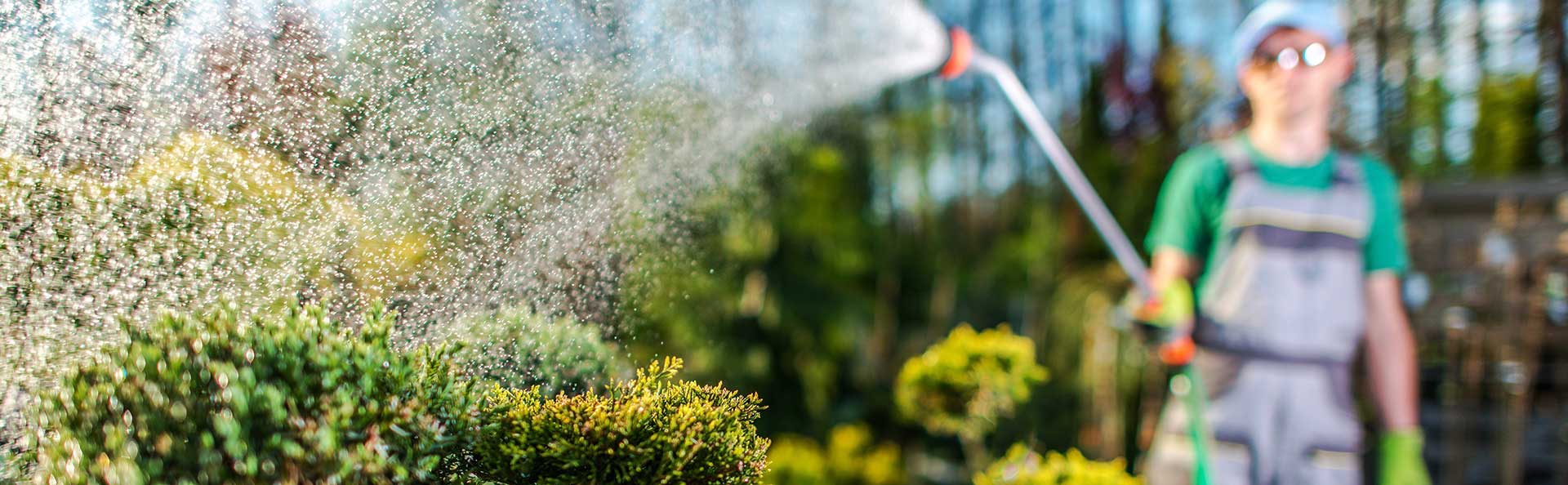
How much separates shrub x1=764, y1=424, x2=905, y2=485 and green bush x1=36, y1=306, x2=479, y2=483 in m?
1.52

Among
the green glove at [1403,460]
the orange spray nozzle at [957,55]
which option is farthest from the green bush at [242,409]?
the green glove at [1403,460]

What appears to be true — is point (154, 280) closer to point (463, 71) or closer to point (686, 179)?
point (463, 71)

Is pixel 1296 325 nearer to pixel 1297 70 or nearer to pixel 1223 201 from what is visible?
pixel 1223 201

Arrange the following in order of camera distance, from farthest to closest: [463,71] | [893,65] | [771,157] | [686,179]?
[771,157], [893,65], [686,179], [463,71]

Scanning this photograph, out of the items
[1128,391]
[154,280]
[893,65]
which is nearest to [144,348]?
[154,280]

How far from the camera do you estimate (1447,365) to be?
2500 millimetres

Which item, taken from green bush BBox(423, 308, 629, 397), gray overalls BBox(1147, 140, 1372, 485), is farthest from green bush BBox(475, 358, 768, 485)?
gray overalls BBox(1147, 140, 1372, 485)

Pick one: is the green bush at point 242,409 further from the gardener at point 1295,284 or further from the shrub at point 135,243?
the gardener at point 1295,284

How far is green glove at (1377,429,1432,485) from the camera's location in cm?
180

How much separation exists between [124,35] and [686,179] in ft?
2.42

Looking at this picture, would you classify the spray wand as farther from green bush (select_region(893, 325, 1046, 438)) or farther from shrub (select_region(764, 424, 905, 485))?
shrub (select_region(764, 424, 905, 485))

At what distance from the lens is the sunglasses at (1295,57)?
179 centimetres

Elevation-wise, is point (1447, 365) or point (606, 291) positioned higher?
point (1447, 365)

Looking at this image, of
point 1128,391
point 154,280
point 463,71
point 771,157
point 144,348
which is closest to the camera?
point 144,348
